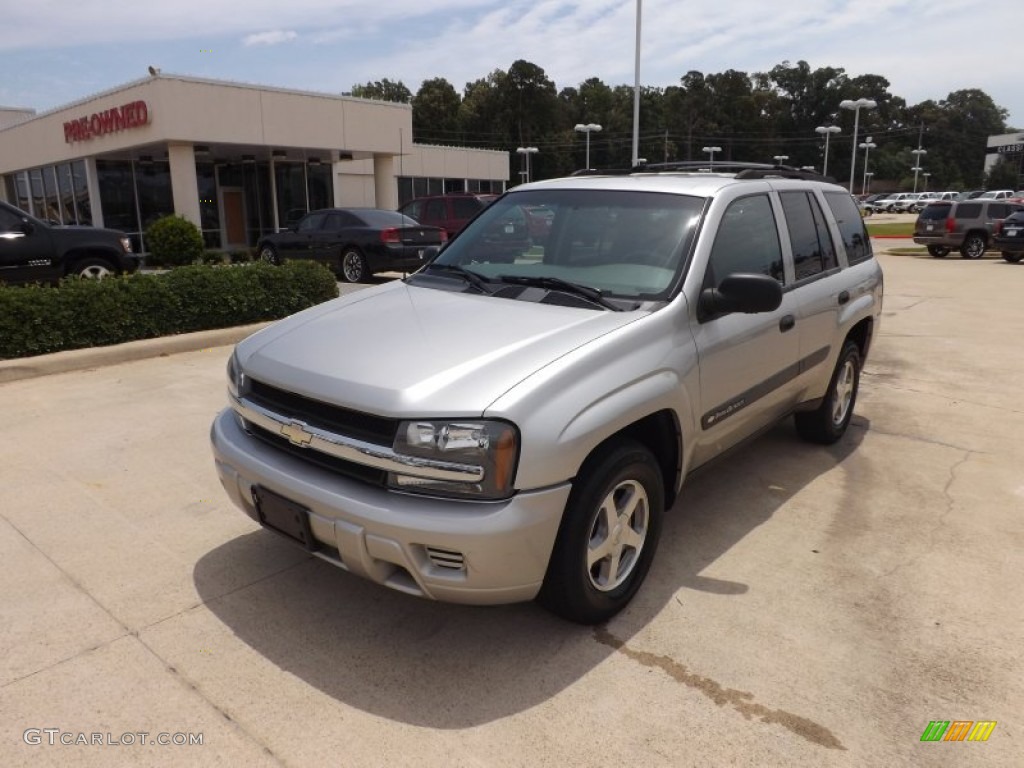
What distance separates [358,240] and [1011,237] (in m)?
18.4

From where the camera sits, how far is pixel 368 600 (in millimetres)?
3336

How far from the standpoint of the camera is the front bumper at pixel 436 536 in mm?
2529

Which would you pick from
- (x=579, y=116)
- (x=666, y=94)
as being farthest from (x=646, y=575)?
(x=666, y=94)

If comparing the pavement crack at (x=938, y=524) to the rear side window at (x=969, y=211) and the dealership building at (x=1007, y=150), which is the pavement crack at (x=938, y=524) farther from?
the dealership building at (x=1007, y=150)

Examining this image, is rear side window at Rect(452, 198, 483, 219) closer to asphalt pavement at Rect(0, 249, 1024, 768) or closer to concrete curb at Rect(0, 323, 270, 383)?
concrete curb at Rect(0, 323, 270, 383)

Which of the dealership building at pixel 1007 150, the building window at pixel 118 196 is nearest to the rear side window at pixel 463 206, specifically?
the building window at pixel 118 196

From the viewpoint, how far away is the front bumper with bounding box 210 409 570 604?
253 centimetres

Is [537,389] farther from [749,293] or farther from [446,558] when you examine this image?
[749,293]

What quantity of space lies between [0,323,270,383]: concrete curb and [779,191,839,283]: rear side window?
6.46 metres

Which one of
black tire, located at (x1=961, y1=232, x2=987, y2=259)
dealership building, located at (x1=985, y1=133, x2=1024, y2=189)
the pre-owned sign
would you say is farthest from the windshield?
dealership building, located at (x1=985, y1=133, x2=1024, y2=189)

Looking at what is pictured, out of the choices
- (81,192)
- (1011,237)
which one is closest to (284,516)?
(1011,237)

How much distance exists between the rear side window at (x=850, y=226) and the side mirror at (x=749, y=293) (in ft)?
7.35

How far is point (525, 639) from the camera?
10.1 feet

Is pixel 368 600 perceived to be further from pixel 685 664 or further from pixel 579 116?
pixel 579 116
